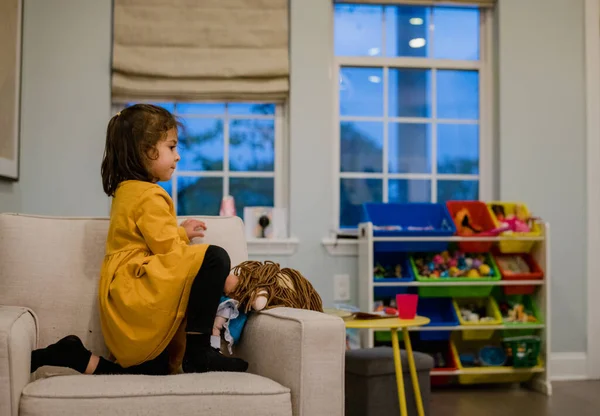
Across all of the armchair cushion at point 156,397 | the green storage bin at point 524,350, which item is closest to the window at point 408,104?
the green storage bin at point 524,350

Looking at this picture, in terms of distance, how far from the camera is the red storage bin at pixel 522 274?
3930 millimetres

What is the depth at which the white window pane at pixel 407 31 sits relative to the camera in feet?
14.5

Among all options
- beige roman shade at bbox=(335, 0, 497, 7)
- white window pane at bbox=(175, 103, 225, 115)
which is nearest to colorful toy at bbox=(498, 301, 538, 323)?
beige roman shade at bbox=(335, 0, 497, 7)

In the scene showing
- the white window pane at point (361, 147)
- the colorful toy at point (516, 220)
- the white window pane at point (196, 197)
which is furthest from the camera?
the white window pane at point (361, 147)

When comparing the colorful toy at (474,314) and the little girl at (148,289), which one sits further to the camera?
the colorful toy at (474,314)

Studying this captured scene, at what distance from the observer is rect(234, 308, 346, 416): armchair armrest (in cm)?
179

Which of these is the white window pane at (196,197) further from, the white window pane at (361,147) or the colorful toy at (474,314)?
the colorful toy at (474,314)

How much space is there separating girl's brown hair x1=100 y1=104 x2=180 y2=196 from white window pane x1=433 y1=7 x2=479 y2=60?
2.63 metres

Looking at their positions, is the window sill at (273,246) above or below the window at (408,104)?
below

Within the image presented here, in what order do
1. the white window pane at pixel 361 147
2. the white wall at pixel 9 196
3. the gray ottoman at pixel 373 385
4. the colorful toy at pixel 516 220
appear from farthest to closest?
the white window pane at pixel 361 147 < the colorful toy at pixel 516 220 < the white wall at pixel 9 196 < the gray ottoman at pixel 373 385

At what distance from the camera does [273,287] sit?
2.17 metres

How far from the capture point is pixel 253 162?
4309 mm

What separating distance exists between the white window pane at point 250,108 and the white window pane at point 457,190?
1.12 meters

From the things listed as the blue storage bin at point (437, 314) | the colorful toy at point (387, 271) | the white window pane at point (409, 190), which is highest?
the white window pane at point (409, 190)
